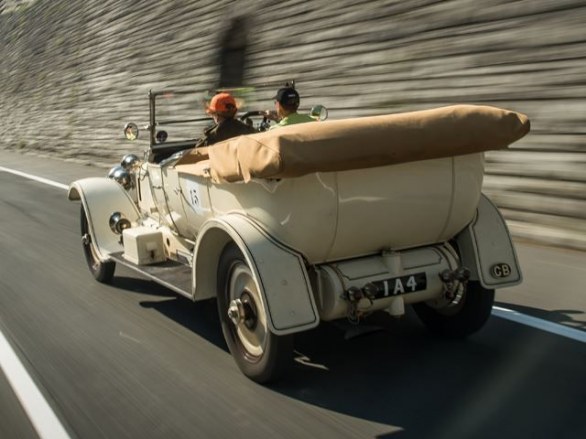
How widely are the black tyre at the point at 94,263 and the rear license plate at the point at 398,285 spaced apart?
10.2 ft

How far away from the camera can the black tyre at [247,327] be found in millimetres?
3691

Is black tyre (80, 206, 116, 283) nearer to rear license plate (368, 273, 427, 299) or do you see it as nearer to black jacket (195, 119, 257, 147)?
black jacket (195, 119, 257, 147)

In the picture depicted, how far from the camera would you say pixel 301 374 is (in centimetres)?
396

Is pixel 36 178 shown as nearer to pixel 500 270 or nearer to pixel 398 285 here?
pixel 398 285

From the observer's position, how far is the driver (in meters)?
4.95

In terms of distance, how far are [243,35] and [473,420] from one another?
11.5 m

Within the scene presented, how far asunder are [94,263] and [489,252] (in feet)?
12.4

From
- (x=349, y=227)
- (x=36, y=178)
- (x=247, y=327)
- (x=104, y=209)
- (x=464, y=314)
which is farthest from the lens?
(x=36, y=178)

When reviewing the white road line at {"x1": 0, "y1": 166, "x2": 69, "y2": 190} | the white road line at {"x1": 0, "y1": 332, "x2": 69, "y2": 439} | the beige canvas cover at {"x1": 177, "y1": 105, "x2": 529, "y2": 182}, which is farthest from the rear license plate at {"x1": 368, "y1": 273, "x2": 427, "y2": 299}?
the white road line at {"x1": 0, "y1": 166, "x2": 69, "y2": 190}

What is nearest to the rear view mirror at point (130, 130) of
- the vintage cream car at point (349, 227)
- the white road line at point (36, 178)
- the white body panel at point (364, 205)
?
the vintage cream car at point (349, 227)

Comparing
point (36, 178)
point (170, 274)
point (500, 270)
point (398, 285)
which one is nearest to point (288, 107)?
point (170, 274)

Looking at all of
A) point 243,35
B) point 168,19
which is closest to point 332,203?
point 243,35

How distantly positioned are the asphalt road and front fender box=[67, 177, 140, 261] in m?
0.42

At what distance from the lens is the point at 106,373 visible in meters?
4.07
